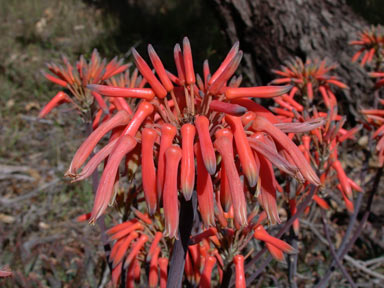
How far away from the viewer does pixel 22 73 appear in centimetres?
659

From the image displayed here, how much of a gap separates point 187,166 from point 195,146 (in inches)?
4.2

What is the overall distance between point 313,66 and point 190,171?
6.06 ft

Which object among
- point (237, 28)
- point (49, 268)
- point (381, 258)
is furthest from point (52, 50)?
point (381, 258)

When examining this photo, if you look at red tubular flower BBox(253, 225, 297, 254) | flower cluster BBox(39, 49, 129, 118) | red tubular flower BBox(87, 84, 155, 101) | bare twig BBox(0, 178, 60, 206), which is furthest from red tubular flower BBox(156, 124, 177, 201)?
bare twig BBox(0, 178, 60, 206)

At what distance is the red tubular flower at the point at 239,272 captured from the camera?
153 cm

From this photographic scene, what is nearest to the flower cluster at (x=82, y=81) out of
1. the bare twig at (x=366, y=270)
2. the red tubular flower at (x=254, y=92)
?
the red tubular flower at (x=254, y=92)

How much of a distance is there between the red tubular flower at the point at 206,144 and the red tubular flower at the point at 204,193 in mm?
61

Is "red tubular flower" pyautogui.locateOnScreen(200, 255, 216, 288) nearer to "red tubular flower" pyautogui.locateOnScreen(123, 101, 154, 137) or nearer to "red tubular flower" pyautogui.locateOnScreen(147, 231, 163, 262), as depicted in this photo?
"red tubular flower" pyautogui.locateOnScreen(147, 231, 163, 262)

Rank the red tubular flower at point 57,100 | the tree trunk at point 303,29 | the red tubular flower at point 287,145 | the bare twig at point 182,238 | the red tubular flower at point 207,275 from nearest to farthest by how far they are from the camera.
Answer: the red tubular flower at point 287,145 < the bare twig at point 182,238 < the red tubular flower at point 207,275 < the red tubular flower at point 57,100 < the tree trunk at point 303,29

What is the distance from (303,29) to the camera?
14.4 ft

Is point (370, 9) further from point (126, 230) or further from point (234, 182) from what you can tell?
point (234, 182)

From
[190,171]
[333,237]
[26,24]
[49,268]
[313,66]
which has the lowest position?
[333,237]

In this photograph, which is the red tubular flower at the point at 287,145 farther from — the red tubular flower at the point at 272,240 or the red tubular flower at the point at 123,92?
the red tubular flower at the point at 272,240

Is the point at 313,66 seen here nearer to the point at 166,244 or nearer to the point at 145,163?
the point at 166,244
